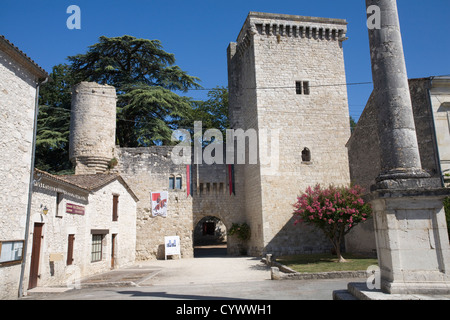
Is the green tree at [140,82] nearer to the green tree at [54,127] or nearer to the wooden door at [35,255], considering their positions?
the green tree at [54,127]

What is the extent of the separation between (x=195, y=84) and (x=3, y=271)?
21305 mm

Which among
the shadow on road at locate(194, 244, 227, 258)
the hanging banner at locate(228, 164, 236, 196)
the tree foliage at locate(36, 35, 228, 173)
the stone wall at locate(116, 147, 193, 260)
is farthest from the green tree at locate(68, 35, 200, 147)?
the shadow on road at locate(194, 244, 227, 258)

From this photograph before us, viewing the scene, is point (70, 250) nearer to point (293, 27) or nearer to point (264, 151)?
point (264, 151)

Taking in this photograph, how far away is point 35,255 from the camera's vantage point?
9.65 meters

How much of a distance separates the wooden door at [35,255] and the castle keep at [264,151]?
9.74 m

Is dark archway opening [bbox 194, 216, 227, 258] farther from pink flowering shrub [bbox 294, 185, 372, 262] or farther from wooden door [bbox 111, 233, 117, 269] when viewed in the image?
pink flowering shrub [bbox 294, 185, 372, 262]

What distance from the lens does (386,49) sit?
233 inches

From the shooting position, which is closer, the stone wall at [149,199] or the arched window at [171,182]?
the stone wall at [149,199]

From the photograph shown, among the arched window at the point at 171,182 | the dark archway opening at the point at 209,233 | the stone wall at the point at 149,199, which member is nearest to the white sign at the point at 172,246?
the stone wall at the point at 149,199

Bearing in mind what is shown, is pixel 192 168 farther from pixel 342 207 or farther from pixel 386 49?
pixel 386 49

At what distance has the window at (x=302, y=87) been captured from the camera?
19.9 meters

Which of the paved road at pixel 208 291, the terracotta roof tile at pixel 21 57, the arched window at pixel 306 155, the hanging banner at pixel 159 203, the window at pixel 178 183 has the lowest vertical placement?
the paved road at pixel 208 291

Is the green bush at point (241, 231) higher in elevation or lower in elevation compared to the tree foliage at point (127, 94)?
lower
